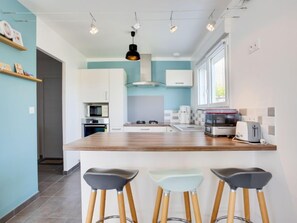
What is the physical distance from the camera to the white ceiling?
238cm

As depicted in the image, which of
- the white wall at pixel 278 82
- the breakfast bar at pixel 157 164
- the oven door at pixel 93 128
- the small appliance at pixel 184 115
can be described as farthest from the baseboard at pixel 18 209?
the small appliance at pixel 184 115

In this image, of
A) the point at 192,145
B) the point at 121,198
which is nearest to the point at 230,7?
the point at 192,145

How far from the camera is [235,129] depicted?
2.00 metres

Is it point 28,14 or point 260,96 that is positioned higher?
point 28,14

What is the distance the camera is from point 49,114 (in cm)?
505

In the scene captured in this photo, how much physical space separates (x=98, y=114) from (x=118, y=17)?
7.18 feet

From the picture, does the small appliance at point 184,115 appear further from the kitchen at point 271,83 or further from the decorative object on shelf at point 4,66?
the decorative object on shelf at point 4,66

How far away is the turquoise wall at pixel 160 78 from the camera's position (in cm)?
477

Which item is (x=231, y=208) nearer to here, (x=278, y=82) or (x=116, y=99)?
(x=278, y=82)

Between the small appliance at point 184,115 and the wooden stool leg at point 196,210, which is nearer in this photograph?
the wooden stool leg at point 196,210

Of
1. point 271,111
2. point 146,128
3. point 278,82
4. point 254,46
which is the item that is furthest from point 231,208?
point 146,128

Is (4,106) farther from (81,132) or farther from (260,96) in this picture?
(260,96)

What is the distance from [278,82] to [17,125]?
8.83 feet

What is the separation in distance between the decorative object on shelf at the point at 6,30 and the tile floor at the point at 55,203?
6.51ft
